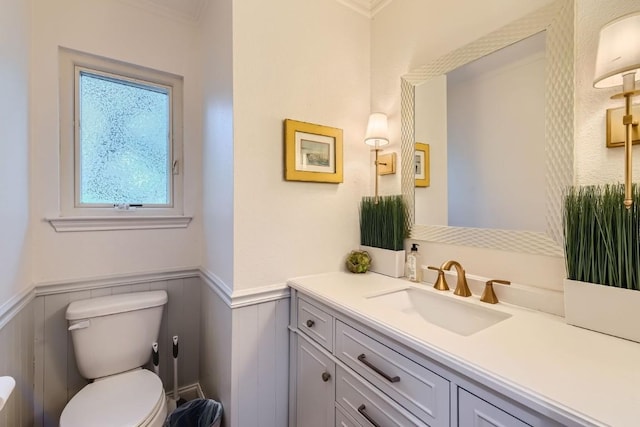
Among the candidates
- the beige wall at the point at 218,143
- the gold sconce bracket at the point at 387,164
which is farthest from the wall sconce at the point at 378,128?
the beige wall at the point at 218,143

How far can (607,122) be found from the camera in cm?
85

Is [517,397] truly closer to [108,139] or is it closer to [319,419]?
[319,419]

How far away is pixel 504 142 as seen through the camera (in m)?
1.10

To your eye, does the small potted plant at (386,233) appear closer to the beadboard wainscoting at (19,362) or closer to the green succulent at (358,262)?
the green succulent at (358,262)

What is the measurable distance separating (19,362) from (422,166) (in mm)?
2070

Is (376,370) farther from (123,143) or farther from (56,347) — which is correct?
(123,143)

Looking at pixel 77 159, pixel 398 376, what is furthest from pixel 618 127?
pixel 77 159

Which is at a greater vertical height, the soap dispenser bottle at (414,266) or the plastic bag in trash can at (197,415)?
the soap dispenser bottle at (414,266)

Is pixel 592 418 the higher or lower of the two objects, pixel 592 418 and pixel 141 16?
the lower

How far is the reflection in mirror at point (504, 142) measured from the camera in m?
0.94

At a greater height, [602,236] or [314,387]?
[602,236]

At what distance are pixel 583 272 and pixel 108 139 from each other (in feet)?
7.43

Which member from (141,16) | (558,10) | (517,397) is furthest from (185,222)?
(558,10)

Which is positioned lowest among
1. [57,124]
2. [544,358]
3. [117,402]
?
[117,402]
